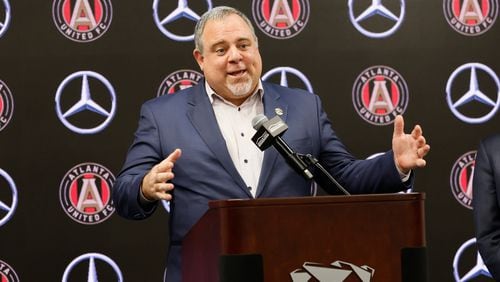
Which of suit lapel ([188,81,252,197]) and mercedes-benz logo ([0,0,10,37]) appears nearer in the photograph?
suit lapel ([188,81,252,197])

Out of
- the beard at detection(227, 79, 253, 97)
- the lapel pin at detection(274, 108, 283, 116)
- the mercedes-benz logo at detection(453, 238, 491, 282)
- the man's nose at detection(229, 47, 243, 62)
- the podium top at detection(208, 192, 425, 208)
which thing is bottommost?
the mercedes-benz logo at detection(453, 238, 491, 282)

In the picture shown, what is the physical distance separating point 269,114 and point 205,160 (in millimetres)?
308

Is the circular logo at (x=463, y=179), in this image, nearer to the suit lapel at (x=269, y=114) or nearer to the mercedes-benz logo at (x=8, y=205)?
the suit lapel at (x=269, y=114)

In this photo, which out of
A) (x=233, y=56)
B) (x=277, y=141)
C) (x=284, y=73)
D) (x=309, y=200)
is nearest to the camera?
(x=309, y=200)

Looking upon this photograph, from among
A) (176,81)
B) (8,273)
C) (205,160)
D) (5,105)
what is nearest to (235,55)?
(205,160)

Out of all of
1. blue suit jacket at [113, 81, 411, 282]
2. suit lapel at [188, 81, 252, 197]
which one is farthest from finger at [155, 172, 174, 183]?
suit lapel at [188, 81, 252, 197]

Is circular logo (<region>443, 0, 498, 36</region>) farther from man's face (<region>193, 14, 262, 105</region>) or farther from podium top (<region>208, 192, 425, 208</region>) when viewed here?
podium top (<region>208, 192, 425, 208</region>)

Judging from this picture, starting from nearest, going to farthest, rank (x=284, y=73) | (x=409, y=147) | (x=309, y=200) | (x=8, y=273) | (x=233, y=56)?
(x=309, y=200), (x=409, y=147), (x=233, y=56), (x=8, y=273), (x=284, y=73)

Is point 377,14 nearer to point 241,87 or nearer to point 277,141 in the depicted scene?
point 241,87

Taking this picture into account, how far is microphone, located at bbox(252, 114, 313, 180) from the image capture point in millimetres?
2158

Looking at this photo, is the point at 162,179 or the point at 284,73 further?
the point at 284,73

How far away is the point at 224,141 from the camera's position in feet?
9.09

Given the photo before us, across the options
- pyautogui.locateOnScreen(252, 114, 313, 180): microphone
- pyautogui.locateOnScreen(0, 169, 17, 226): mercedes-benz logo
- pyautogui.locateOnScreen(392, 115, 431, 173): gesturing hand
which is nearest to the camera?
pyautogui.locateOnScreen(252, 114, 313, 180): microphone

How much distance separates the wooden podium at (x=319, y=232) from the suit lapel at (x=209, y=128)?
0.70 metres
